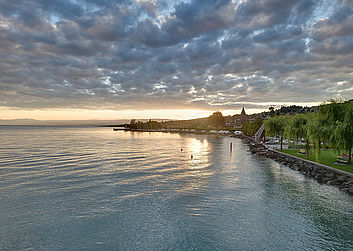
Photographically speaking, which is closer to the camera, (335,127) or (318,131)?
(335,127)

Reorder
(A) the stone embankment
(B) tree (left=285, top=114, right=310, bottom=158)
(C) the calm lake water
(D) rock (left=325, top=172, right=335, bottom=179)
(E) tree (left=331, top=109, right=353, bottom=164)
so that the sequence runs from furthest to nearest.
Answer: (B) tree (left=285, top=114, right=310, bottom=158) → (D) rock (left=325, top=172, right=335, bottom=179) → (E) tree (left=331, top=109, right=353, bottom=164) → (A) the stone embankment → (C) the calm lake water

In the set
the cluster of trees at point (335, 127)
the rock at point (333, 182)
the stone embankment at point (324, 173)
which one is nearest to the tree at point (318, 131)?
the cluster of trees at point (335, 127)

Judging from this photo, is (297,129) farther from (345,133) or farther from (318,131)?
(345,133)

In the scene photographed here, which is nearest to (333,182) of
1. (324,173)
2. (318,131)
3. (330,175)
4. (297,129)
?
(330,175)

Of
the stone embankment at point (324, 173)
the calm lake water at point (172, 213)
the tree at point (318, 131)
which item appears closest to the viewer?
the calm lake water at point (172, 213)

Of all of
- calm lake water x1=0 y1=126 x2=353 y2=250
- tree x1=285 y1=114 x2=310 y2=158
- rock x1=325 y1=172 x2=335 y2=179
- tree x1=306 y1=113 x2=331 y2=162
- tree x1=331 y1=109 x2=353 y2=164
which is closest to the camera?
calm lake water x1=0 y1=126 x2=353 y2=250

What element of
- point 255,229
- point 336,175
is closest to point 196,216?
point 255,229

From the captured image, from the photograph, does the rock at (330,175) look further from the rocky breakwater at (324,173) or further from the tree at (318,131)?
the tree at (318,131)

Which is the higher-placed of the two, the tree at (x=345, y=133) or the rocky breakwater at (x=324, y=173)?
the tree at (x=345, y=133)

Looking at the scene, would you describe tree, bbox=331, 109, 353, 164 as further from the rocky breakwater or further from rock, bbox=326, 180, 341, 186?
rock, bbox=326, 180, 341, 186

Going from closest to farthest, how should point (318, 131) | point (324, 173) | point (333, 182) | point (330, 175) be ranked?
→ point (333, 182), point (330, 175), point (324, 173), point (318, 131)

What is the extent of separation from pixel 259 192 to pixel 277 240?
12.6 metres

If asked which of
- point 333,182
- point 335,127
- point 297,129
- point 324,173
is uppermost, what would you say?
point 335,127

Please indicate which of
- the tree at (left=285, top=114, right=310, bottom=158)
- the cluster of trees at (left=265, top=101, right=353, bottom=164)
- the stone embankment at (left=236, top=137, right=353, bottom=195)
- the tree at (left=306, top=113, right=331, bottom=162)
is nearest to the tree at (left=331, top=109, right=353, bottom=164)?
the cluster of trees at (left=265, top=101, right=353, bottom=164)
